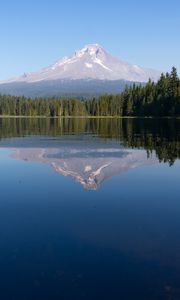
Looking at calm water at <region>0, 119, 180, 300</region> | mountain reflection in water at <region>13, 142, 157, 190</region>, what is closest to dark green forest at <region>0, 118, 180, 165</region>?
mountain reflection in water at <region>13, 142, 157, 190</region>

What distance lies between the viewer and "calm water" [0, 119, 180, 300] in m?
10.8

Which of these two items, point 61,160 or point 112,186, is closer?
point 112,186

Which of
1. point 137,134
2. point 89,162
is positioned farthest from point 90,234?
point 137,134

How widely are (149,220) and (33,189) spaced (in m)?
8.35

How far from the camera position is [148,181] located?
25344 mm

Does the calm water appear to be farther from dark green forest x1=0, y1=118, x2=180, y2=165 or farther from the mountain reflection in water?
dark green forest x1=0, y1=118, x2=180, y2=165

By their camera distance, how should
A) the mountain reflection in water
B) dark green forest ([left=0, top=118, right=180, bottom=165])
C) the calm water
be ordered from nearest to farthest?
the calm water
the mountain reflection in water
dark green forest ([left=0, top=118, right=180, bottom=165])

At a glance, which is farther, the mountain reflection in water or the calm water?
the mountain reflection in water

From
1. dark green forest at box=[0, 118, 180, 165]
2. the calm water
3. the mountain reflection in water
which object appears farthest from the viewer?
dark green forest at box=[0, 118, 180, 165]

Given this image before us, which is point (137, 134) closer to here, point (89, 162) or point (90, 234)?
point (89, 162)

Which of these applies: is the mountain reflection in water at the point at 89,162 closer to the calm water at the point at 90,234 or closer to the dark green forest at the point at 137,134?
the calm water at the point at 90,234

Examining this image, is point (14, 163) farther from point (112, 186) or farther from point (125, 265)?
point (125, 265)

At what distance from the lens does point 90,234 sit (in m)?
14.9

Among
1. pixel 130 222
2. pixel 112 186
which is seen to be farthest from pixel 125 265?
pixel 112 186
